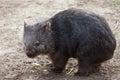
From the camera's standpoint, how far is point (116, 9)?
9328mm

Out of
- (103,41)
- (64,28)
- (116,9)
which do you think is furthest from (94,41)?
(116,9)

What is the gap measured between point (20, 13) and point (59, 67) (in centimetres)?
311

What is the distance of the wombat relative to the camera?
612 cm

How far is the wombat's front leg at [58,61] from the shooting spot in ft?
20.8

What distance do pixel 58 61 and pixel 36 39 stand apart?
54 cm

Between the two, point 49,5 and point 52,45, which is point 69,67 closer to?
point 52,45

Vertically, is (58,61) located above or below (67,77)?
above

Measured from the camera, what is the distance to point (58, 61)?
6.39m

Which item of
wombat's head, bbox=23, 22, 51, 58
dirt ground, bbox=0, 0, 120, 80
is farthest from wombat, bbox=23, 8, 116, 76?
dirt ground, bbox=0, 0, 120, 80

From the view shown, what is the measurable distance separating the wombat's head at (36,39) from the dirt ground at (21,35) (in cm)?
50

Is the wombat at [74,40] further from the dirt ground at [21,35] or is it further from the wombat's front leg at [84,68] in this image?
the dirt ground at [21,35]

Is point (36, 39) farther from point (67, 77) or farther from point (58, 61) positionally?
point (67, 77)

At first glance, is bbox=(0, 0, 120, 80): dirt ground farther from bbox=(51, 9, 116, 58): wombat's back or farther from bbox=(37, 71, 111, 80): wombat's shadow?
bbox=(51, 9, 116, 58): wombat's back

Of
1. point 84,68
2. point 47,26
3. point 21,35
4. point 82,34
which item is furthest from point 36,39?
point 21,35
